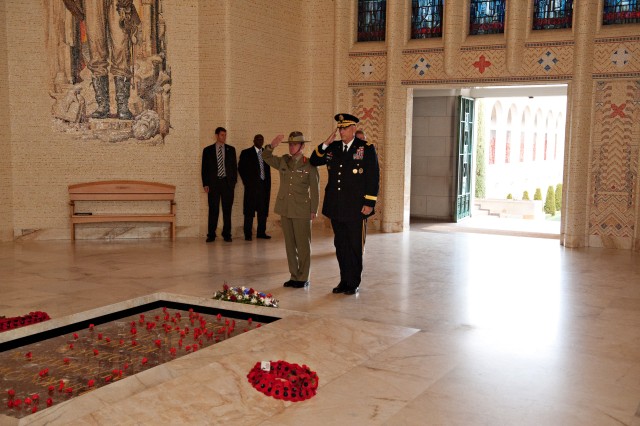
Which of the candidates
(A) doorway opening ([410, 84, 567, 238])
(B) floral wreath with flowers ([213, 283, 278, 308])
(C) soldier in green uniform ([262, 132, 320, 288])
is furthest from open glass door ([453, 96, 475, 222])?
(B) floral wreath with flowers ([213, 283, 278, 308])

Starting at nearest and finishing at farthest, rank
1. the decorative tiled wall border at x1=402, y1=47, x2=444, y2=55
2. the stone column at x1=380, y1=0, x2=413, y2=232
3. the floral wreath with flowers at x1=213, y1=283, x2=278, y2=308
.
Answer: the floral wreath with flowers at x1=213, y1=283, x2=278, y2=308, the decorative tiled wall border at x1=402, y1=47, x2=444, y2=55, the stone column at x1=380, y1=0, x2=413, y2=232

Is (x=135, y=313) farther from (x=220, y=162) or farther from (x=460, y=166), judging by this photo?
(x=460, y=166)

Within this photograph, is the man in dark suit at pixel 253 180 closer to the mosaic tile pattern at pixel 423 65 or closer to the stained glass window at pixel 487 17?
the mosaic tile pattern at pixel 423 65

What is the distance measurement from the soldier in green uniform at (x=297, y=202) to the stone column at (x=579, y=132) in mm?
5656

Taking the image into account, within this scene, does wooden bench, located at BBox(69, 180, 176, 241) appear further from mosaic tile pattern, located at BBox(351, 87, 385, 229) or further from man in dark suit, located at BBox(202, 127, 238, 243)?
mosaic tile pattern, located at BBox(351, 87, 385, 229)

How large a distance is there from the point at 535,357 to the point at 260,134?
25.7 ft

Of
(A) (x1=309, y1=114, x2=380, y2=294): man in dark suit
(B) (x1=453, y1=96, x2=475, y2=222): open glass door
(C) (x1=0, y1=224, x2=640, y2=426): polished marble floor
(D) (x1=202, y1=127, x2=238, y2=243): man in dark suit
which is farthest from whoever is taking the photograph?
(B) (x1=453, y1=96, x2=475, y2=222): open glass door

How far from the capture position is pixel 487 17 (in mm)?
12180

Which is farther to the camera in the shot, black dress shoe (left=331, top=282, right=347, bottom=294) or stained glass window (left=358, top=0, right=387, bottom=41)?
stained glass window (left=358, top=0, right=387, bottom=41)

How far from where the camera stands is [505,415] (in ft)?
13.1

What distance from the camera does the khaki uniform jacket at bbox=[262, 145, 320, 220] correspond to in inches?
294

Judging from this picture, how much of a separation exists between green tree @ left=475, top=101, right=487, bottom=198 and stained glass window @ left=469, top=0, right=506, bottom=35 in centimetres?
653

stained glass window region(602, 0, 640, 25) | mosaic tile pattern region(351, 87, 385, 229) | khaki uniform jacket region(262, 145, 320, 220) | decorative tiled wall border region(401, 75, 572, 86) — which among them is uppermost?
stained glass window region(602, 0, 640, 25)

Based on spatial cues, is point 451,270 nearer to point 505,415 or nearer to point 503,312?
point 503,312
